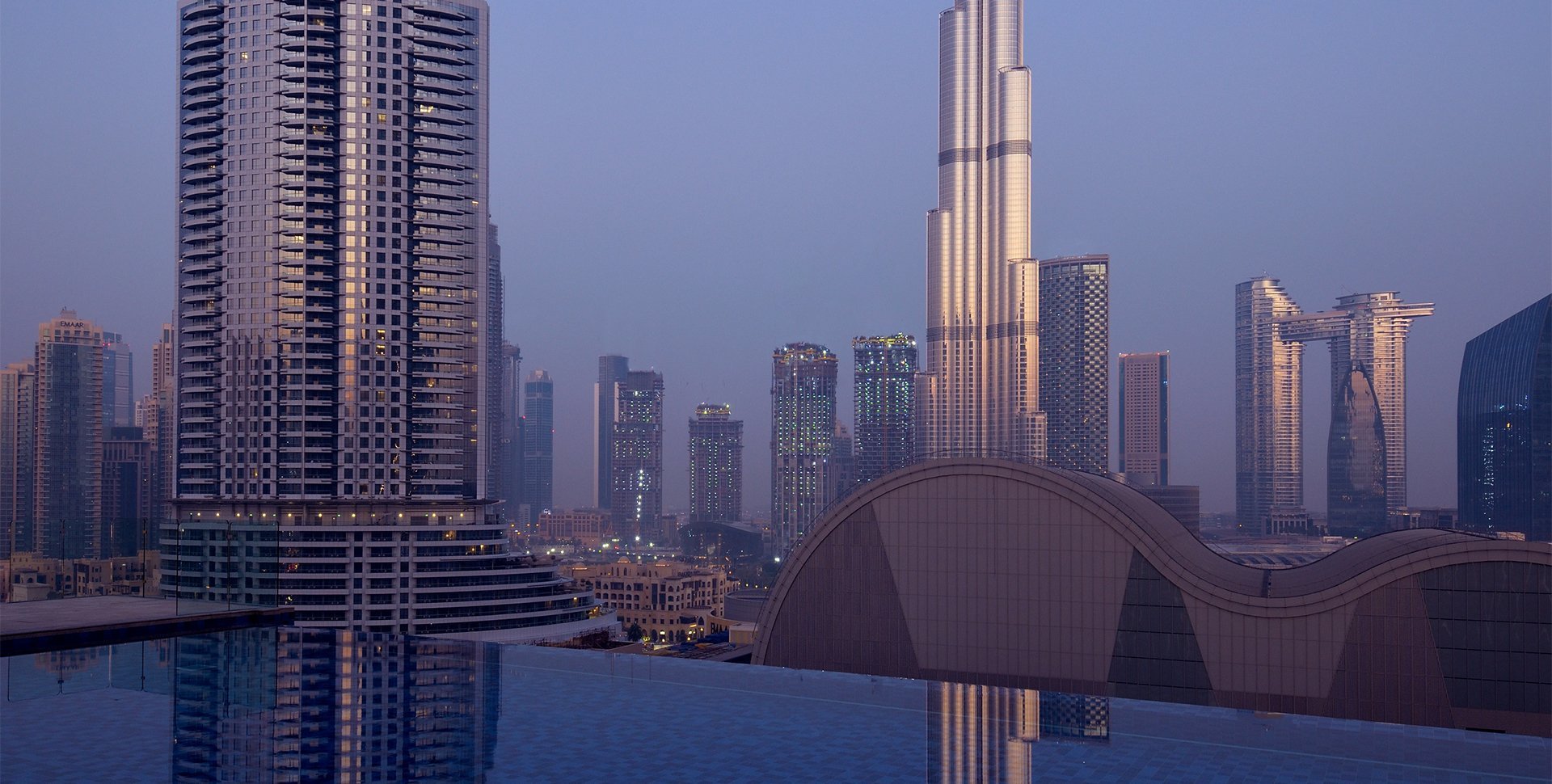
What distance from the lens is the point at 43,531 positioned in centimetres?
18675

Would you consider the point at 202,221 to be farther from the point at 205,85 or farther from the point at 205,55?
the point at 205,55

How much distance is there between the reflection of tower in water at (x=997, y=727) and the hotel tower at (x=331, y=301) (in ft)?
304

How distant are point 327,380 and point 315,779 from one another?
103 m

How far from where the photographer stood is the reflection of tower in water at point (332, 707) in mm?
28203

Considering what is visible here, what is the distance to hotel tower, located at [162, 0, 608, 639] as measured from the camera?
396 feet

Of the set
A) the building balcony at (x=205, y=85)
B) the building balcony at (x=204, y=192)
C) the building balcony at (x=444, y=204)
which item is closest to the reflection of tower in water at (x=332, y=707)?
the building balcony at (x=444, y=204)

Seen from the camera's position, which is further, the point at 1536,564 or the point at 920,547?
the point at 920,547

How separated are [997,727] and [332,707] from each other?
18.6 m

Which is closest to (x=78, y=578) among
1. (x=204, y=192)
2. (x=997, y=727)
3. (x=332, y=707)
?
(x=204, y=192)

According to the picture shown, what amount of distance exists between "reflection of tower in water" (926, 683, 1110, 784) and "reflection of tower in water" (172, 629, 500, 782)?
10988 millimetres

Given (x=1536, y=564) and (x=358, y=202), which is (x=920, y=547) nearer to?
(x=1536, y=564)

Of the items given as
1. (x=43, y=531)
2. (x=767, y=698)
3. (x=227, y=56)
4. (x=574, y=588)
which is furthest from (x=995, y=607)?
(x=43, y=531)

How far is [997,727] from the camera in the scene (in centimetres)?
3059

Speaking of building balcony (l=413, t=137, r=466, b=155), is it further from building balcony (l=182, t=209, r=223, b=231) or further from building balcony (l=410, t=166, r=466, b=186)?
building balcony (l=182, t=209, r=223, b=231)
